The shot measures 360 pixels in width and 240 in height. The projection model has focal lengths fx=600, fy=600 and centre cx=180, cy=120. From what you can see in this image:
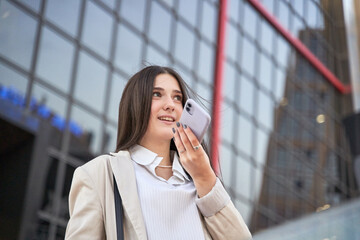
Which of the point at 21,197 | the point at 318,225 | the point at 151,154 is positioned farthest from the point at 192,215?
the point at 21,197

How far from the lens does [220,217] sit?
2537mm

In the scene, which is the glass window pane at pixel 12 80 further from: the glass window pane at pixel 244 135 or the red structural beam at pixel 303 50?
the red structural beam at pixel 303 50

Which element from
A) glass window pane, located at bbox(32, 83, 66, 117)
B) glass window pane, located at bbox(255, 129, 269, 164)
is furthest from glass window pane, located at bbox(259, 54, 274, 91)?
glass window pane, located at bbox(32, 83, 66, 117)

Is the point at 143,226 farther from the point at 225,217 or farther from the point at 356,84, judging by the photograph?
the point at 356,84

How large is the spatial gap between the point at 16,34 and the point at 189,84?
6.41 meters

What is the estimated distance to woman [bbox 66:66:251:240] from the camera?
2.38m

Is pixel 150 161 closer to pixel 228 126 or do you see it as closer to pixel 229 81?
pixel 228 126

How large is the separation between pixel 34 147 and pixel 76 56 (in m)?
2.69

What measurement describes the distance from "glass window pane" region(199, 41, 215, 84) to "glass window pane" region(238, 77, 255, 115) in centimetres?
189

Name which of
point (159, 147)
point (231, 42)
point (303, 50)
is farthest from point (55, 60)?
point (303, 50)

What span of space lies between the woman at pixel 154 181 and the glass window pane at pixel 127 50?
12.6m

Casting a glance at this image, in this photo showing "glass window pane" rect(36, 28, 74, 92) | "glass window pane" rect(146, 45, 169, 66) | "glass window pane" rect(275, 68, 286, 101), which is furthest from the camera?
"glass window pane" rect(275, 68, 286, 101)

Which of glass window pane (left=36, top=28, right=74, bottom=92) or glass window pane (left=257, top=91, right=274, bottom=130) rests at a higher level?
glass window pane (left=257, top=91, right=274, bottom=130)

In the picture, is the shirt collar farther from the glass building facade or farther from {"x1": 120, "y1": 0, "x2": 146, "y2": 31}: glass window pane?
{"x1": 120, "y1": 0, "x2": 146, "y2": 31}: glass window pane
